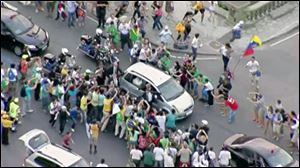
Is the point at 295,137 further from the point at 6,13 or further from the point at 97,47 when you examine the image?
the point at 6,13

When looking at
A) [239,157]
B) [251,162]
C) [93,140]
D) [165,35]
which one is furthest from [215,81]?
[93,140]

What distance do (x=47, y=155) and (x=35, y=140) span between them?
4.77 feet

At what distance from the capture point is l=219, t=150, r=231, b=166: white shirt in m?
33.2

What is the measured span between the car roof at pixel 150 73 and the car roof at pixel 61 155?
5.82 metres

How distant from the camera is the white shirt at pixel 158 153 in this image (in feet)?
108

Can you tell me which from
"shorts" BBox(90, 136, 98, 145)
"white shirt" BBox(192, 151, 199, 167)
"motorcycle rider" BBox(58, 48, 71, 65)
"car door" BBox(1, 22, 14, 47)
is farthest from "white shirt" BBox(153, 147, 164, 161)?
"car door" BBox(1, 22, 14, 47)

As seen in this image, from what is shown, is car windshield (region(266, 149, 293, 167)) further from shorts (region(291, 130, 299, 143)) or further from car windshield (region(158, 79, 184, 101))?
car windshield (region(158, 79, 184, 101))

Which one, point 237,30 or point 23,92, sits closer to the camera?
point 23,92

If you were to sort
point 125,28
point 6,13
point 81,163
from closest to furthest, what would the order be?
point 81,163, point 6,13, point 125,28

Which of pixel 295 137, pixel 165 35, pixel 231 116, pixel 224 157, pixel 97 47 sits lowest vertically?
pixel 224 157

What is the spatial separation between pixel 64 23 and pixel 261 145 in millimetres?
13583

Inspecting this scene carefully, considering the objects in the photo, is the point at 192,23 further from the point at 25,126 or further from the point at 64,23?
the point at 25,126

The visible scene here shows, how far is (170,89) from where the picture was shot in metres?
36.8

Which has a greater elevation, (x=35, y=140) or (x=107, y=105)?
(x=107, y=105)
